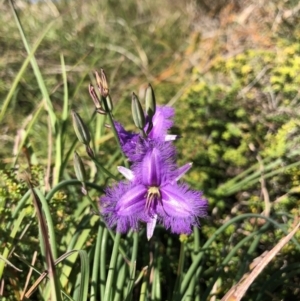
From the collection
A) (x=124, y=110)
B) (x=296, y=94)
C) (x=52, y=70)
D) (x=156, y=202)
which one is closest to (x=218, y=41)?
(x=124, y=110)

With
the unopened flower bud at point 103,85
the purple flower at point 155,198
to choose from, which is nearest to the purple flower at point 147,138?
the purple flower at point 155,198

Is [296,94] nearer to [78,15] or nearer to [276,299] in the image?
[276,299]

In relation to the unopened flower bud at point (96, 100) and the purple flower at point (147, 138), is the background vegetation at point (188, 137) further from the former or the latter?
the unopened flower bud at point (96, 100)

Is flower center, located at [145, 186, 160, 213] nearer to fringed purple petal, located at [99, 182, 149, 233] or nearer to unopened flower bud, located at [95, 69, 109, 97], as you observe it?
fringed purple petal, located at [99, 182, 149, 233]

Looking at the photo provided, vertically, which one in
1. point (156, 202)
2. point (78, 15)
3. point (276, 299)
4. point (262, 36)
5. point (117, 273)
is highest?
point (78, 15)

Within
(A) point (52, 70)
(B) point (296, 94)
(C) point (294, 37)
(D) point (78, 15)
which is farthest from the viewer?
(D) point (78, 15)

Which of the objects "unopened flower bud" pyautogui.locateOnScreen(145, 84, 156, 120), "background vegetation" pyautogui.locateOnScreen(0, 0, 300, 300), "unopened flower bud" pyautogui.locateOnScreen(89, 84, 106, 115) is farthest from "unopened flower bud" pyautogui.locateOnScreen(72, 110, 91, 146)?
"background vegetation" pyautogui.locateOnScreen(0, 0, 300, 300)
